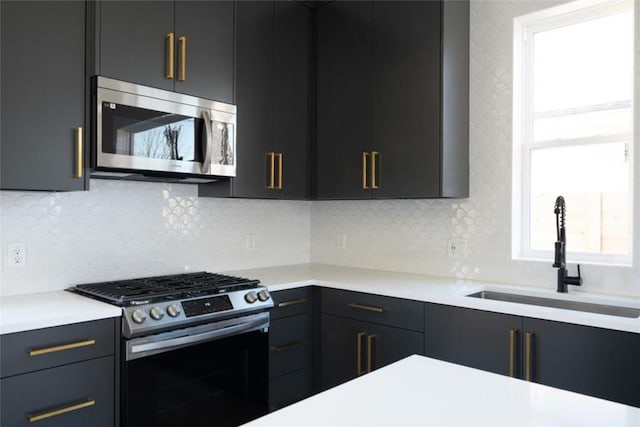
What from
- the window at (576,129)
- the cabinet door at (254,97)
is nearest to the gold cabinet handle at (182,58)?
the cabinet door at (254,97)

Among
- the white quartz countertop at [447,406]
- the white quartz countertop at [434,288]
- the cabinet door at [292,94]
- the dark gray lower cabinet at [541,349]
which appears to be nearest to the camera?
the white quartz countertop at [447,406]

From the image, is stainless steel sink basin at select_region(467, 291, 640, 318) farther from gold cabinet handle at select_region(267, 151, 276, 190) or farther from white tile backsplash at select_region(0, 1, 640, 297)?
gold cabinet handle at select_region(267, 151, 276, 190)

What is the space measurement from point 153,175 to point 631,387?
7.39ft

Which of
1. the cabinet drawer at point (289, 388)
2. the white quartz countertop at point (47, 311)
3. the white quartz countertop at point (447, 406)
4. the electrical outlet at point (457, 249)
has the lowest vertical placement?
the cabinet drawer at point (289, 388)

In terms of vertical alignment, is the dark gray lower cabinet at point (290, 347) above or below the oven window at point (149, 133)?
below

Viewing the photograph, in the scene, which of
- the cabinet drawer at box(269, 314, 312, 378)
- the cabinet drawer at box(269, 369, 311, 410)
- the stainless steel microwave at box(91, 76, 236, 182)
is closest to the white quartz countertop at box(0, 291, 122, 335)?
the stainless steel microwave at box(91, 76, 236, 182)

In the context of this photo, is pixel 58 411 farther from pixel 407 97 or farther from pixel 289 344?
pixel 407 97

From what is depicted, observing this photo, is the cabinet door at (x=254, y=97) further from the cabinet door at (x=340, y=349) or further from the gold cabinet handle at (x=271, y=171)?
the cabinet door at (x=340, y=349)

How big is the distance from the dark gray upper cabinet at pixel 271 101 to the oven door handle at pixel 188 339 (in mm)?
756

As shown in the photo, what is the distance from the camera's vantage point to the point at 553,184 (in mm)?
2727

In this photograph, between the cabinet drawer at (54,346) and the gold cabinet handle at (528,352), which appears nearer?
the cabinet drawer at (54,346)

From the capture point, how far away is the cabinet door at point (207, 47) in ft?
8.34

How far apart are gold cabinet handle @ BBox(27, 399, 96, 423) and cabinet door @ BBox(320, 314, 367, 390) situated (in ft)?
4.24

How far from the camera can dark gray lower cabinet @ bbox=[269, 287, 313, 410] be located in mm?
2734
